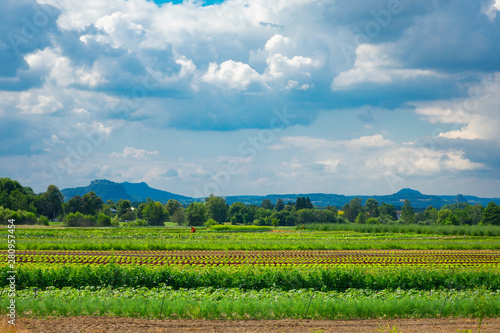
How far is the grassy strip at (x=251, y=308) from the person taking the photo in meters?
16.6

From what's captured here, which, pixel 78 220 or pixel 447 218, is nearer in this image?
pixel 78 220

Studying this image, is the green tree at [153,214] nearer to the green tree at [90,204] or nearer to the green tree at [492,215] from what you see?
the green tree at [90,204]

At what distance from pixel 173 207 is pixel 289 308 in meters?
164

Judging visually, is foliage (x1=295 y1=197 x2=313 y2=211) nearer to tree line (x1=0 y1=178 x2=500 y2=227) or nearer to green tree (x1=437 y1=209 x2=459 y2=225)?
tree line (x1=0 y1=178 x2=500 y2=227)

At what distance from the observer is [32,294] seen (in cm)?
1975

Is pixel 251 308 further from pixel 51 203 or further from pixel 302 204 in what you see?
pixel 302 204

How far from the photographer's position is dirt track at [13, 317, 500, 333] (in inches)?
591

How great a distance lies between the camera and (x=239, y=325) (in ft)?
51.5

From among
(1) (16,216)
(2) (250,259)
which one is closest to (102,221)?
(1) (16,216)

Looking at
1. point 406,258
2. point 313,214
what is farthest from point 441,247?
point 313,214

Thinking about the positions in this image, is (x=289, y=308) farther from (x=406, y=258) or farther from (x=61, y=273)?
(x=406, y=258)

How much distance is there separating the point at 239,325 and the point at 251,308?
3.83ft

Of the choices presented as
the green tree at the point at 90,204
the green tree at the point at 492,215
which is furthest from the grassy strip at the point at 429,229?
the green tree at the point at 90,204

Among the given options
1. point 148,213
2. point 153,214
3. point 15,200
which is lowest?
point 153,214
